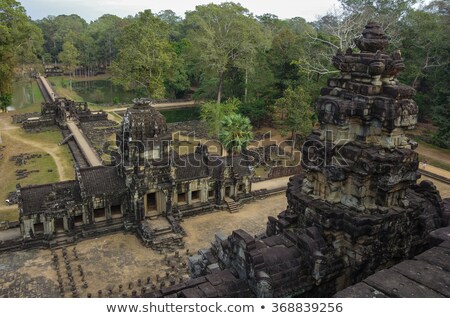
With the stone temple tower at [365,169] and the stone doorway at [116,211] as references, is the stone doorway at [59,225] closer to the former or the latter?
the stone doorway at [116,211]

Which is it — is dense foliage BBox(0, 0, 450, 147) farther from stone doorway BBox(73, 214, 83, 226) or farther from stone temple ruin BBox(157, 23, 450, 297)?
stone temple ruin BBox(157, 23, 450, 297)

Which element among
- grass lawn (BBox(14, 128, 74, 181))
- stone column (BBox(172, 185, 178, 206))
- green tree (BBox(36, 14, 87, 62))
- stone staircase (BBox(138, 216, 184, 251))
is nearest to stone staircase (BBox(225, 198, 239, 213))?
stone column (BBox(172, 185, 178, 206))

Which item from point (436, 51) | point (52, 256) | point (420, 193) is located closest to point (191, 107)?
point (436, 51)

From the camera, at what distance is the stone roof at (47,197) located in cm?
2212

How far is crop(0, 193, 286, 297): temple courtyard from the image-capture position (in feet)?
61.9

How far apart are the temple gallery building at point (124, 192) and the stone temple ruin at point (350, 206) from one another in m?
11.6

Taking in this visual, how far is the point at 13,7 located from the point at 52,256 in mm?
27766

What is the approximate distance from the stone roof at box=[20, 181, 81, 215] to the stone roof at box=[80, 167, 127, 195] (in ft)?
2.42

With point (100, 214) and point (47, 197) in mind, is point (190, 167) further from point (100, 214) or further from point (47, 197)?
point (47, 197)

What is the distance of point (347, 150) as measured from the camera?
12.7 meters

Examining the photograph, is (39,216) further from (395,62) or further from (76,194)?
(395,62)

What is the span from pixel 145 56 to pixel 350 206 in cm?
3671

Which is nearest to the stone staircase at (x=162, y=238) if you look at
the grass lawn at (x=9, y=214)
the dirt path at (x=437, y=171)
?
the grass lawn at (x=9, y=214)

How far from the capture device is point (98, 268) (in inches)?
811
